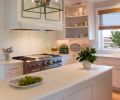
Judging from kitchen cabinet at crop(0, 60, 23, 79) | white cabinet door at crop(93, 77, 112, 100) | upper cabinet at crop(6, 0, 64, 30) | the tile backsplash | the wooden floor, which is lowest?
the wooden floor

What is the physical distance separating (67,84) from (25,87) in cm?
47

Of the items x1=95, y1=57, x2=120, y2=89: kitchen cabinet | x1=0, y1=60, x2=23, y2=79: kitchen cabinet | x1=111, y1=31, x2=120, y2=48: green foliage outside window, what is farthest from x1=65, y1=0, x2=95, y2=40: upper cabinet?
x1=0, y1=60, x2=23, y2=79: kitchen cabinet

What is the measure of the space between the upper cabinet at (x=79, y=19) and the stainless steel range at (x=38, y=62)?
1074mm

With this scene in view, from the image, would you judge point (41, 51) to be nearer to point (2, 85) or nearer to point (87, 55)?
point (87, 55)

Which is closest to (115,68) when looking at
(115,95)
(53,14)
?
(115,95)

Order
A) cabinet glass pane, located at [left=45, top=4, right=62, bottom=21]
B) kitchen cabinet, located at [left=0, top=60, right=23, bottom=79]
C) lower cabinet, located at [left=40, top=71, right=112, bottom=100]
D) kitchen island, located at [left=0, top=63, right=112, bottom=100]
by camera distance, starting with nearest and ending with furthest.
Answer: kitchen island, located at [left=0, top=63, right=112, bottom=100] → lower cabinet, located at [left=40, top=71, right=112, bottom=100] → kitchen cabinet, located at [left=0, top=60, right=23, bottom=79] → cabinet glass pane, located at [left=45, top=4, right=62, bottom=21]

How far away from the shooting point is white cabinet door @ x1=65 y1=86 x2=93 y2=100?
2.07 meters

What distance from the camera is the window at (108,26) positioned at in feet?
16.5

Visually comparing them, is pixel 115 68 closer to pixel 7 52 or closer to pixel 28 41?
pixel 28 41

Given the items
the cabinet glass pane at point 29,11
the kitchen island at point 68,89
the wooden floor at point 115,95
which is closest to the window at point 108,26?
the wooden floor at point 115,95

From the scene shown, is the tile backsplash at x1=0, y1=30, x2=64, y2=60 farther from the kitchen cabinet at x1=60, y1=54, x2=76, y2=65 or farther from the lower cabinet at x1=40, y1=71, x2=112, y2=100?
the lower cabinet at x1=40, y1=71, x2=112, y2=100

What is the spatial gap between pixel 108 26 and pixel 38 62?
229 centimetres

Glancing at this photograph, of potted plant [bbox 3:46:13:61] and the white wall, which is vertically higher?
the white wall

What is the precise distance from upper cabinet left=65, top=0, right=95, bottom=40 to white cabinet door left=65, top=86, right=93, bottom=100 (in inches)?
114
